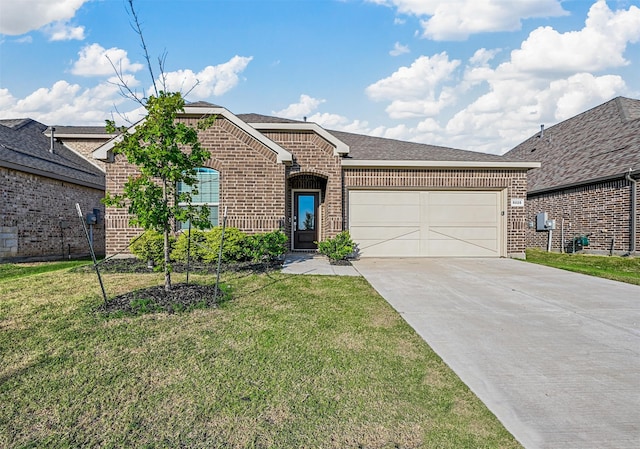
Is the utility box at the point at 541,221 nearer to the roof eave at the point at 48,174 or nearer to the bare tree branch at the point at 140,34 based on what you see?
the bare tree branch at the point at 140,34

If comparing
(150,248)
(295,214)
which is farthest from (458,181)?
(150,248)

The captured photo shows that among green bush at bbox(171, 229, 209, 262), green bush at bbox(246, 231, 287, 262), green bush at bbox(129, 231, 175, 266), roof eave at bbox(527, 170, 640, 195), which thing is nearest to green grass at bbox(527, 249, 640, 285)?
roof eave at bbox(527, 170, 640, 195)

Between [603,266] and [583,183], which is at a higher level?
[583,183]

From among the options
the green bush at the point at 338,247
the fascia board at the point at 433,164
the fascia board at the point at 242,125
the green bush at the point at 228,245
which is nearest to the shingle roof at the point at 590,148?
the fascia board at the point at 433,164

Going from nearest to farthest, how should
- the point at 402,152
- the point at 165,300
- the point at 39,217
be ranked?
1. the point at 165,300
2. the point at 39,217
3. the point at 402,152

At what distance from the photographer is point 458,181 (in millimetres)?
12148

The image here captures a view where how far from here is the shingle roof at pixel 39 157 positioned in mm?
11453

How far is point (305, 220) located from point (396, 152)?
3.98 meters

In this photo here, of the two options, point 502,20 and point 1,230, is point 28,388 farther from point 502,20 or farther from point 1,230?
point 502,20

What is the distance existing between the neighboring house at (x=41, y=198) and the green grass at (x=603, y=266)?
15734mm

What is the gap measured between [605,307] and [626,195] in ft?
29.4

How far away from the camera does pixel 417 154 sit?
12664 millimetres

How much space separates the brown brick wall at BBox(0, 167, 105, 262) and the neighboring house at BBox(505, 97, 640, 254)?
15564 millimetres

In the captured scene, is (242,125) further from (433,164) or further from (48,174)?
(48,174)
